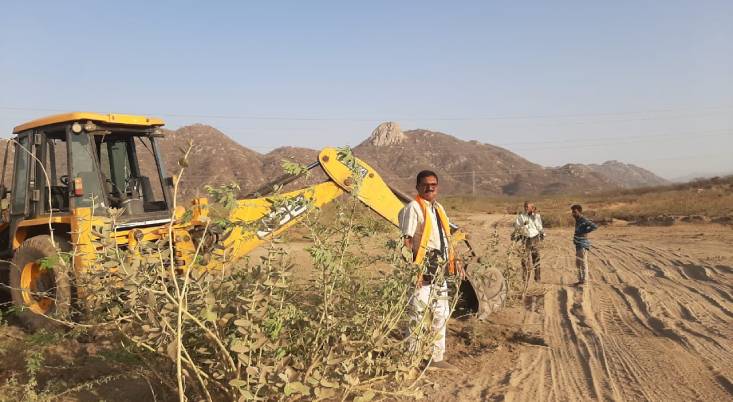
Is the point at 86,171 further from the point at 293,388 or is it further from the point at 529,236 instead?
the point at 529,236

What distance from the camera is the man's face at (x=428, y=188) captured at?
4.88 m

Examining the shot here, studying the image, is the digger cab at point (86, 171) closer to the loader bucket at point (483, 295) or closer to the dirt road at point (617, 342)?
the loader bucket at point (483, 295)

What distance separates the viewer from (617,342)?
568 cm

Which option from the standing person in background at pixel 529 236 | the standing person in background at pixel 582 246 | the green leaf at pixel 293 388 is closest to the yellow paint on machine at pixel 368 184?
the standing person in background at pixel 529 236

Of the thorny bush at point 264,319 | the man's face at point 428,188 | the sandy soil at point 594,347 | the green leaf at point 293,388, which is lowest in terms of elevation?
the sandy soil at point 594,347

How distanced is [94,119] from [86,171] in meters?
0.63

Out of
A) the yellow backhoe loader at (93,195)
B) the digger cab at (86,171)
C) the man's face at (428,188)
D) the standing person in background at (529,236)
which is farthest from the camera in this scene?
the standing person in background at (529,236)

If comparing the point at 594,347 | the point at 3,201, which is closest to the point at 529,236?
the point at 594,347

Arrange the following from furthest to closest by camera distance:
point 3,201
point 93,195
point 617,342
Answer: point 3,201 < point 93,195 < point 617,342

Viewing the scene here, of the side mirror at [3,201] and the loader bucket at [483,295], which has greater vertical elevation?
the side mirror at [3,201]

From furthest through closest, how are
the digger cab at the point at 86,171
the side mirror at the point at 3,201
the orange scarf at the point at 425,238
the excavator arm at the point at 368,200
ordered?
the side mirror at the point at 3,201 → the digger cab at the point at 86,171 → the excavator arm at the point at 368,200 → the orange scarf at the point at 425,238

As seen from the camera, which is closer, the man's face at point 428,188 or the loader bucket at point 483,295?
the man's face at point 428,188

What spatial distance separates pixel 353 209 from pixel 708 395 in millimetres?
3447

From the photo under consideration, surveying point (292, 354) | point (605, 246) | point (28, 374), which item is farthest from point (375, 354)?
point (605, 246)
